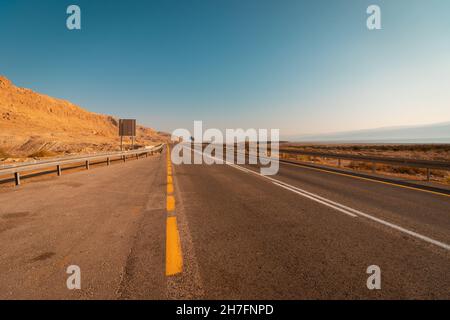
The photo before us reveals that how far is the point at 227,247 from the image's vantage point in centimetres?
311

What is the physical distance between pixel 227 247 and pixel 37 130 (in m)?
63.9

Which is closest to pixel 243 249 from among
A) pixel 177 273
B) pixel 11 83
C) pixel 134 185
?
pixel 177 273

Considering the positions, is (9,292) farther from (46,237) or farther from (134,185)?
(134,185)

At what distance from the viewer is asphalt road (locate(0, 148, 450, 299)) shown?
2211 millimetres

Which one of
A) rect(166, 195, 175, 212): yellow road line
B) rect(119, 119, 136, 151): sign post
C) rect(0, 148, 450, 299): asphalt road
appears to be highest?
rect(119, 119, 136, 151): sign post

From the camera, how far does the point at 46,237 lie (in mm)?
3416

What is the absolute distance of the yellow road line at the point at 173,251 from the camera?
8.16ft

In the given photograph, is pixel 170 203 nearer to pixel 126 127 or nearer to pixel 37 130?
pixel 126 127

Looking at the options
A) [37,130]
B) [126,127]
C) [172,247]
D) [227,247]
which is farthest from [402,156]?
[37,130]

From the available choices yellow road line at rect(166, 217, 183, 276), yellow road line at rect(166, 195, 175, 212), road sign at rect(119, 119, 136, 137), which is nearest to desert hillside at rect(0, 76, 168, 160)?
road sign at rect(119, 119, 136, 137)

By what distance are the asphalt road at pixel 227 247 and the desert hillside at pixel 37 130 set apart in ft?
79.7

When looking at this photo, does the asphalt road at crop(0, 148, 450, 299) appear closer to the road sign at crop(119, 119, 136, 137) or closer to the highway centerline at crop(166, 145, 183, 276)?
the highway centerline at crop(166, 145, 183, 276)

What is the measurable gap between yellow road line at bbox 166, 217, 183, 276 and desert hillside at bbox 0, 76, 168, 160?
25.7 m

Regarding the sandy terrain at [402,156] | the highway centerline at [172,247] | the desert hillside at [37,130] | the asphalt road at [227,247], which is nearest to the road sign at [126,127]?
the desert hillside at [37,130]
